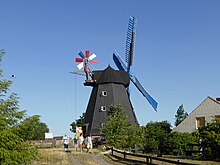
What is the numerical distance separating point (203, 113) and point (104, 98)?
13.1 meters

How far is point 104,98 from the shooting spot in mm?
52062

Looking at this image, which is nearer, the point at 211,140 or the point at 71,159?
the point at 71,159

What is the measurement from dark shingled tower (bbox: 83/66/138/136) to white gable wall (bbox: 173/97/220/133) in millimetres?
7607

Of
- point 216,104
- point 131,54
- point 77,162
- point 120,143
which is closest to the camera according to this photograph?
point 77,162

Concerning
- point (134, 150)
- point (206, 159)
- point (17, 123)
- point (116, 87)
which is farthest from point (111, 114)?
point (17, 123)

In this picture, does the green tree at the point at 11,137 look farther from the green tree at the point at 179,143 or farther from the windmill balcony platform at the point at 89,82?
the windmill balcony platform at the point at 89,82

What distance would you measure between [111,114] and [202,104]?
1083 centimetres

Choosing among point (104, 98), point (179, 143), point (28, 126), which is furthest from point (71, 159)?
point (104, 98)

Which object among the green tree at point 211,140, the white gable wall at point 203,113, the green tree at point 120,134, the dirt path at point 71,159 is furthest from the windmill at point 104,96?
the green tree at point 211,140

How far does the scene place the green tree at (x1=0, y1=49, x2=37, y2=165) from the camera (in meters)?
12.7

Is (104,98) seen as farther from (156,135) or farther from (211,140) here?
(211,140)

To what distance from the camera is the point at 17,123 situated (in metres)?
13.9

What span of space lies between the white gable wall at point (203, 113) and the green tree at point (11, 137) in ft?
108

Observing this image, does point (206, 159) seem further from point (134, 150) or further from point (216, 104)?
point (216, 104)
